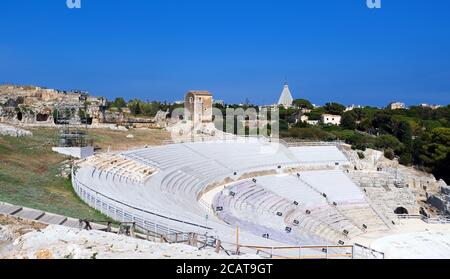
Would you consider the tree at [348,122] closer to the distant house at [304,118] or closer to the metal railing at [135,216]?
the distant house at [304,118]

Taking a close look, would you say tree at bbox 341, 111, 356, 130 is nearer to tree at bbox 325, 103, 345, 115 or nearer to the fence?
tree at bbox 325, 103, 345, 115

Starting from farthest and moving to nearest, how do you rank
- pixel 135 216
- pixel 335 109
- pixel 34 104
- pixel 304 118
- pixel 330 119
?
pixel 335 109
pixel 304 118
pixel 330 119
pixel 34 104
pixel 135 216

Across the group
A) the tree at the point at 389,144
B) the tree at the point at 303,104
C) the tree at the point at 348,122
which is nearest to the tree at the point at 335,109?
the tree at the point at 348,122

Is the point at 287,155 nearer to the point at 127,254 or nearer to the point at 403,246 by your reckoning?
the point at 403,246

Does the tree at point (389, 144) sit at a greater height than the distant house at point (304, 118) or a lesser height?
lesser

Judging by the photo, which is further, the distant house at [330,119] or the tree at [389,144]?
the distant house at [330,119]

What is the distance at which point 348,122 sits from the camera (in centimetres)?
6400

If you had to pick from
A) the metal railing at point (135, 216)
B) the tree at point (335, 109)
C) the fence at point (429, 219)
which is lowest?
the fence at point (429, 219)

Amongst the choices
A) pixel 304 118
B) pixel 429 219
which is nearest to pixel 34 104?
pixel 304 118

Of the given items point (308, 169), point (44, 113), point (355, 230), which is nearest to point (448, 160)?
point (308, 169)

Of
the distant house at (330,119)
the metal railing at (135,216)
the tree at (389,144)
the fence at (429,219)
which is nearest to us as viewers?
the metal railing at (135,216)

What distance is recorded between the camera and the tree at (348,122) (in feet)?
209

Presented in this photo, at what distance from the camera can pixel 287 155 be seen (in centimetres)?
3334

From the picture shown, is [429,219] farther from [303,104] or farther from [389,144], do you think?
[303,104]
